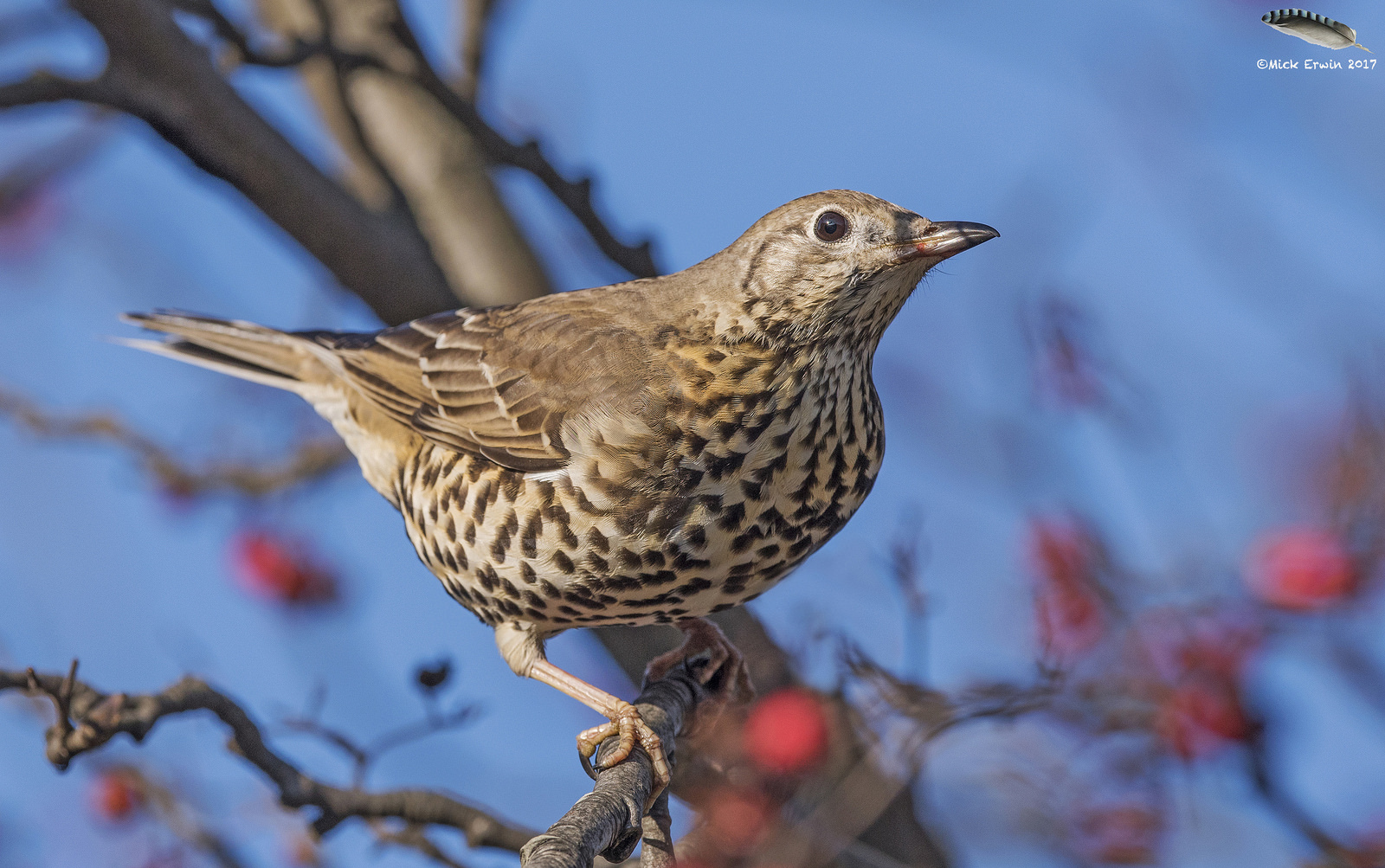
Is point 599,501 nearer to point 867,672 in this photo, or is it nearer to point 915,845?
point 867,672

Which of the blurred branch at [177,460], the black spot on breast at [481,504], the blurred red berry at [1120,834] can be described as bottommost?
the blurred red berry at [1120,834]

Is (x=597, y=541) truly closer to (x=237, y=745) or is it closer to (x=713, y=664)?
(x=713, y=664)

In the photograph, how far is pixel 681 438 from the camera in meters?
3.48

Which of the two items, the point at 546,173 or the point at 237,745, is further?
the point at 546,173

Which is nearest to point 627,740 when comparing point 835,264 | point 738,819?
point 738,819

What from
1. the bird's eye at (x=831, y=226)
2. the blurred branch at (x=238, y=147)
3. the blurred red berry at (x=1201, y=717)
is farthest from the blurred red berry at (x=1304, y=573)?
the blurred branch at (x=238, y=147)

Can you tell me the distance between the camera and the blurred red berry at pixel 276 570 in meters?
5.89

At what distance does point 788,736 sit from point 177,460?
355cm

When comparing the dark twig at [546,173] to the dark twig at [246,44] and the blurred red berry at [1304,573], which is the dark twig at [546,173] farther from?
the blurred red berry at [1304,573]

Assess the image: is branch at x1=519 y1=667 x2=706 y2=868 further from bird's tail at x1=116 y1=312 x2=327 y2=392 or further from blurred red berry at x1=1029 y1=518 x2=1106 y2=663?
bird's tail at x1=116 y1=312 x2=327 y2=392

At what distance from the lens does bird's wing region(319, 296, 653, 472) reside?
3.71 metres

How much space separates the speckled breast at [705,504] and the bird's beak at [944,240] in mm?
389

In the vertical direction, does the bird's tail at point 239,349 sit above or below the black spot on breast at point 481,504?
above

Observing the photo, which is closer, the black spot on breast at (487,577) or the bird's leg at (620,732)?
the bird's leg at (620,732)
